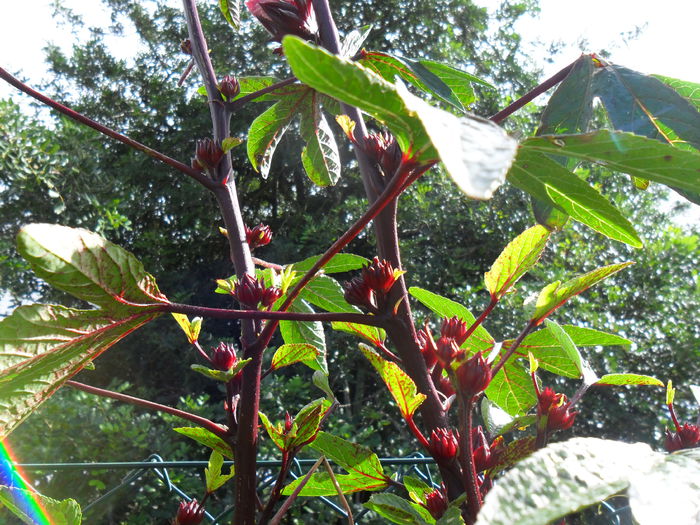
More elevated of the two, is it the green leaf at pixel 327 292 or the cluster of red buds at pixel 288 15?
the cluster of red buds at pixel 288 15

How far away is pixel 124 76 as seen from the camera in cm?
493

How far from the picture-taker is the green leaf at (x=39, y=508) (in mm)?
321

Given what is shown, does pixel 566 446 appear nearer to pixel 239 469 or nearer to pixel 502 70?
pixel 239 469

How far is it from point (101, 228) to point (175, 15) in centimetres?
273

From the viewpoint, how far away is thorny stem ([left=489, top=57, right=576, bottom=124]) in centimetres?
31

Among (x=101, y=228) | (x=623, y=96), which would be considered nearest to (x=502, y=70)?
(x=101, y=228)

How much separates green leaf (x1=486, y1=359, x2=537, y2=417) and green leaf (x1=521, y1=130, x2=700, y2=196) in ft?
0.73

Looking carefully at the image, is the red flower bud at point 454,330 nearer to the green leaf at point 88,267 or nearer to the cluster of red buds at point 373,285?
the cluster of red buds at point 373,285

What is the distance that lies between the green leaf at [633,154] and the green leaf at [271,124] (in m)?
0.31

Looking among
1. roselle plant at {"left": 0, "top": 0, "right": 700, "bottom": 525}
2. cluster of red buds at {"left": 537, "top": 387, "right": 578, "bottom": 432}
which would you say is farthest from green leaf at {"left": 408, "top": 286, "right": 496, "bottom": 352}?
cluster of red buds at {"left": 537, "top": 387, "right": 578, "bottom": 432}

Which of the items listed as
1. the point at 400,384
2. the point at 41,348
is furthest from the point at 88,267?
the point at 400,384

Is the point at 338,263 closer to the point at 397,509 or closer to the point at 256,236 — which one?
the point at 256,236

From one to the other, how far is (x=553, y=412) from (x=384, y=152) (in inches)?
6.9

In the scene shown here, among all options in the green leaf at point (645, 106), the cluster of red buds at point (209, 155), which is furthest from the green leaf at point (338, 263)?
the green leaf at point (645, 106)
